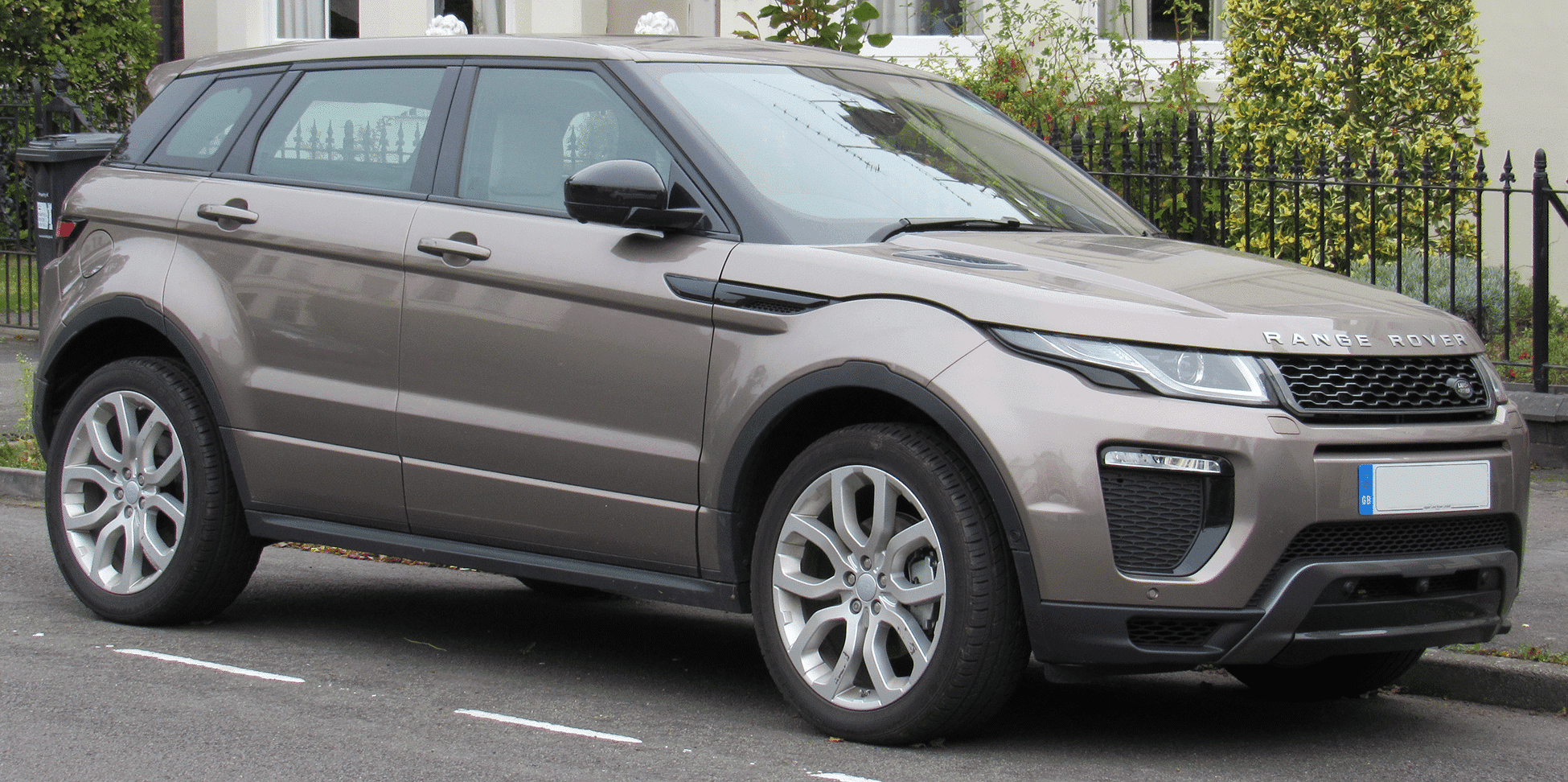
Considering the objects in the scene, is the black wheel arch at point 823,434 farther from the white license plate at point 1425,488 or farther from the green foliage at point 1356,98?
the green foliage at point 1356,98

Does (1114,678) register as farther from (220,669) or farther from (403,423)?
(220,669)

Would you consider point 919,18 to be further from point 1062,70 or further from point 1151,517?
point 1151,517

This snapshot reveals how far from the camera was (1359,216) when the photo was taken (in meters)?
10.5

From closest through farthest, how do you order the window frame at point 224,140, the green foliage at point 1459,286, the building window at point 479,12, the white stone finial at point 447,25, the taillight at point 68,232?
the window frame at point 224,140
the taillight at point 68,232
the green foliage at point 1459,286
the white stone finial at point 447,25
the building window at point 479,12

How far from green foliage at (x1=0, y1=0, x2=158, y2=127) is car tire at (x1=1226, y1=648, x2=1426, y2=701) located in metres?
13.3

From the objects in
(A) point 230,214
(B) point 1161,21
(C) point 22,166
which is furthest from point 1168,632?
(C) point 22,166

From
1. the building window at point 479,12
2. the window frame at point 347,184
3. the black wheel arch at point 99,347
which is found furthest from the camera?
the building window at point 479,12

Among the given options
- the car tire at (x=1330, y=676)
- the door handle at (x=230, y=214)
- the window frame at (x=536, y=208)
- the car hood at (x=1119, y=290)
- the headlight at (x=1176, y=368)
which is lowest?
the car tire at (x=1330, y=676)

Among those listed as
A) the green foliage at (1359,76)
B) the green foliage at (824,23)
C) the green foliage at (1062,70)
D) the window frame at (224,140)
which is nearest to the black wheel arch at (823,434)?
the window frame at (224,140)

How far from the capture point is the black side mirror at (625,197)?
15.4 feet

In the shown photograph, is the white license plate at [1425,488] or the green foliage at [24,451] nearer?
the white license plate at [1425,488]

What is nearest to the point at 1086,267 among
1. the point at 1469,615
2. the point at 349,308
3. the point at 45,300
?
the point at 1469,615

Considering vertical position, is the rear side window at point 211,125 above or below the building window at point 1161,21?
below

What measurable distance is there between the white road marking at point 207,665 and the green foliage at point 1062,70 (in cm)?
820
